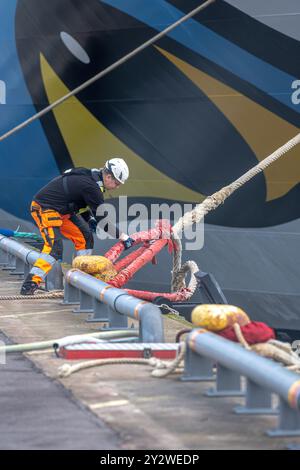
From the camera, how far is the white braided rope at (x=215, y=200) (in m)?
10.7

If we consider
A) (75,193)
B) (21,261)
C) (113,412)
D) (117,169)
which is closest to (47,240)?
(75,193)

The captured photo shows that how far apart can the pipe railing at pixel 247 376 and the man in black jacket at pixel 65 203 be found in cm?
354

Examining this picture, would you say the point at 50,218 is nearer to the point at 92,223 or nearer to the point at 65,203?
the point at 65,203

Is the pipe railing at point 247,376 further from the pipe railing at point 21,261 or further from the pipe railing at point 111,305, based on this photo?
the pipe railing at point 21,261

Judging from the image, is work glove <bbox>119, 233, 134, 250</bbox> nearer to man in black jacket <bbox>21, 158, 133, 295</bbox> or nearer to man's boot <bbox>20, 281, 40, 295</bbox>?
man in black jacket <bbox>21, 158, 133, 295</bbox>

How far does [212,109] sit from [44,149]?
242 centimetres

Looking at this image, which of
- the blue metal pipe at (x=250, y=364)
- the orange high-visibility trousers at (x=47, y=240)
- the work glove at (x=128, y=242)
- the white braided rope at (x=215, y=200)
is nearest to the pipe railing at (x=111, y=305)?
the orange high-visibility trousers at (x=47, y=240)

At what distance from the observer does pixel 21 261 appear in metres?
12.1

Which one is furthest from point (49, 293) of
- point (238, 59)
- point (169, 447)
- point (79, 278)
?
point (169, 447)

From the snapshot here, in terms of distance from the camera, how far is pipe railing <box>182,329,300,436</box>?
4848 mm

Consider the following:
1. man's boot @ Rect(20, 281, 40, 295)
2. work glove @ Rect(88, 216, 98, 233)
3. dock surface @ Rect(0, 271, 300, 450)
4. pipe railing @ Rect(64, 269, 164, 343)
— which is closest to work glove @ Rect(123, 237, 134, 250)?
work glove @ Rect(88, 216, 98, 233)

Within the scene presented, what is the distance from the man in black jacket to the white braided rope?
100 centimetres

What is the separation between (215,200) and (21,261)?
2.54 metres

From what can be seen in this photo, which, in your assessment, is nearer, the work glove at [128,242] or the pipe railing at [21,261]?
the work glove at [128,242]
